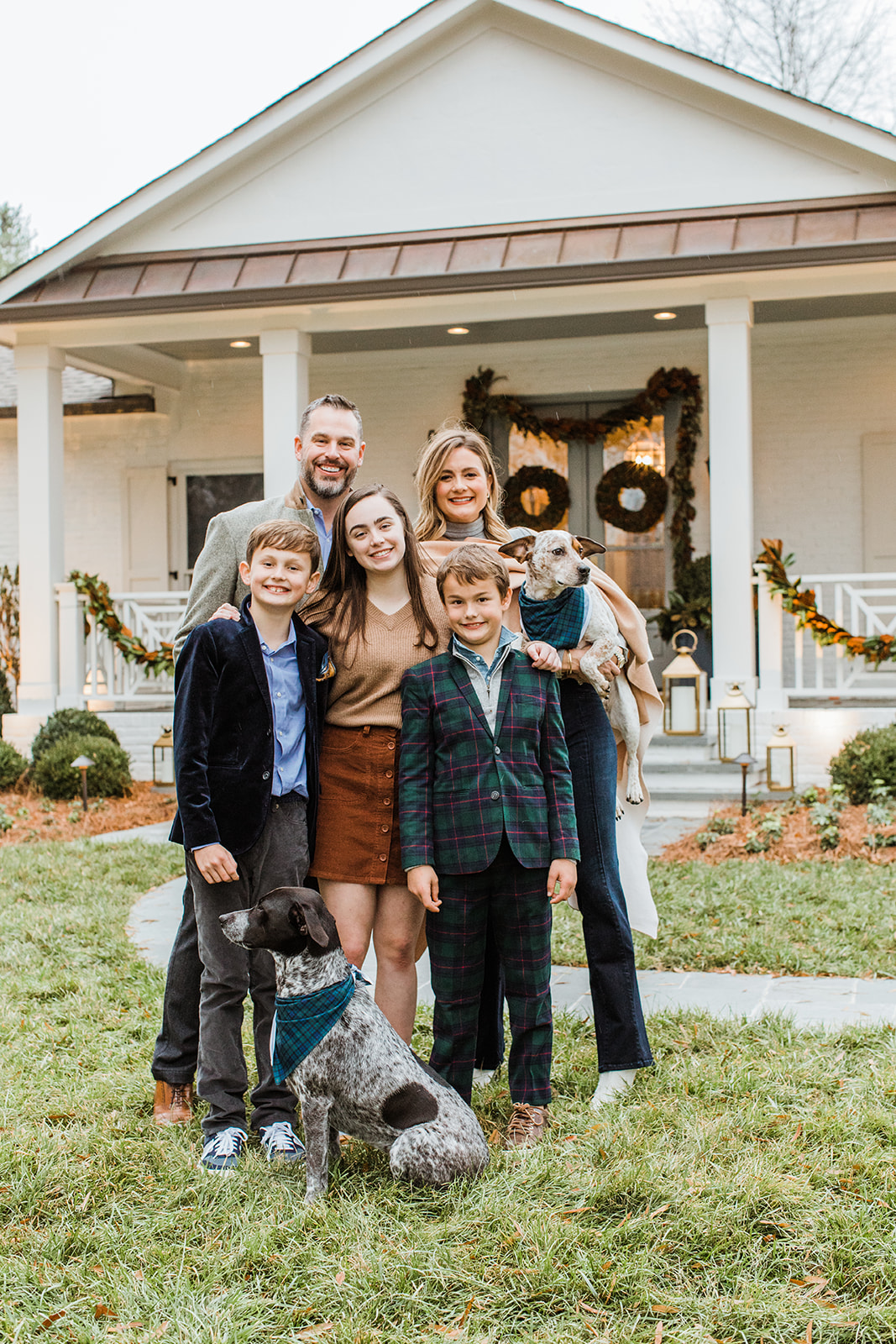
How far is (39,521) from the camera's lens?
11.0 meters

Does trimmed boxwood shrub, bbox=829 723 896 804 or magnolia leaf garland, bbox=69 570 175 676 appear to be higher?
magnolia leaf garland, bbox=69 570 175 676

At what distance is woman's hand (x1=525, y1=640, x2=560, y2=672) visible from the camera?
313cm

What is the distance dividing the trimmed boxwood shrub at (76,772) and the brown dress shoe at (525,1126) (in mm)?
7139

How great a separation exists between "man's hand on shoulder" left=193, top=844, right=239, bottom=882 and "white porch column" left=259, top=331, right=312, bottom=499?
309 inches

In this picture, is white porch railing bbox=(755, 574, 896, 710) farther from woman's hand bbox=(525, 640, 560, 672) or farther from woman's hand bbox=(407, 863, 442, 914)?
woman's hand bbox=(407, 863, 442, 914)

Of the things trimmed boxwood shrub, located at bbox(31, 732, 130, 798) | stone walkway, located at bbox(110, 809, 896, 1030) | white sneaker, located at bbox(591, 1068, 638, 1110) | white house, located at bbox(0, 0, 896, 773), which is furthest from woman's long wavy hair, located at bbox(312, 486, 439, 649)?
trimmed boxwood shrub, located at bbox(31, 732, 130, 798)

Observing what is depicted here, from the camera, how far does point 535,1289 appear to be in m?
2.37

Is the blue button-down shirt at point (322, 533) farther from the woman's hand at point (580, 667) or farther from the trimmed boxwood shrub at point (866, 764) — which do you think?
the trimmed boxwood shrub at point (866, 764)

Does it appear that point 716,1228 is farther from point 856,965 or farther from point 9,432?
point 9,432

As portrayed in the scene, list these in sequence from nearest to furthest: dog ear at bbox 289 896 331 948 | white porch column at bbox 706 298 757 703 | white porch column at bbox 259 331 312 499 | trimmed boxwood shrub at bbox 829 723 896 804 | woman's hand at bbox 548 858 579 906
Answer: dog ear at bbox 289 896 331 948
woman's hand at bbox 548 858 579 906
trimmed boxwood shrub at bbox 829 723 896 804
white porch column at bbox 706 298 757 703
white porch column at bbox 259 331 312 499

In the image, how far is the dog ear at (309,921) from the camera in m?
2.69

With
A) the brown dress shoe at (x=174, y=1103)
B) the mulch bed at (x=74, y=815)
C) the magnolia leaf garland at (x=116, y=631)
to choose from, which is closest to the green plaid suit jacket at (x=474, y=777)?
the brown dress shoe at (x=174, y=1103)

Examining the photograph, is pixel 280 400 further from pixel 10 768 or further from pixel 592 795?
pixel 592 795

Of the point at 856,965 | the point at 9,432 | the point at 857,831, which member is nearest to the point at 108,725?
the point at 9,432
